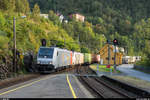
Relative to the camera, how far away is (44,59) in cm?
3147

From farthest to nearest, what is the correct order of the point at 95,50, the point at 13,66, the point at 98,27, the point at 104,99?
the point at 98,27
the point at 95,50
the point at 13,66
the point at 104,99

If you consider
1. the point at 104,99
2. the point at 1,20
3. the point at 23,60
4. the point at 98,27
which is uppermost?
the point at 98,27

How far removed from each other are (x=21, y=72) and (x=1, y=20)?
29.5 ft

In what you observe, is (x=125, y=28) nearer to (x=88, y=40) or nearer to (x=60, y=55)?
(x=88, y=40)

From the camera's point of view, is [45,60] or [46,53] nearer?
[45,60]

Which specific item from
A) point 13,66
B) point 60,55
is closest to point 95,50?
point 60,55

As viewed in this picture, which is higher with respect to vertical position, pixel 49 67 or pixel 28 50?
pixel 28 50

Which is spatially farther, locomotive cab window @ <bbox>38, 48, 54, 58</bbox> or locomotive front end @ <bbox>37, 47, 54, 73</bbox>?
locomotive cab window @ <bbox>38, 48, 54, 58</bbox>

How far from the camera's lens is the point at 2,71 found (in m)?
23.4

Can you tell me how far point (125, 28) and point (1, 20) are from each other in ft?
550

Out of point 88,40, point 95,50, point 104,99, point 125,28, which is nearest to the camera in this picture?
point 104,99

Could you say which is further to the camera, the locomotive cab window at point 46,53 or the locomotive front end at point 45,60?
the locomotive cab window at point 46,53

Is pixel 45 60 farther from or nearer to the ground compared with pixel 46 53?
nearer to the ground

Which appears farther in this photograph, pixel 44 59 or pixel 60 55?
pixel 60 55
